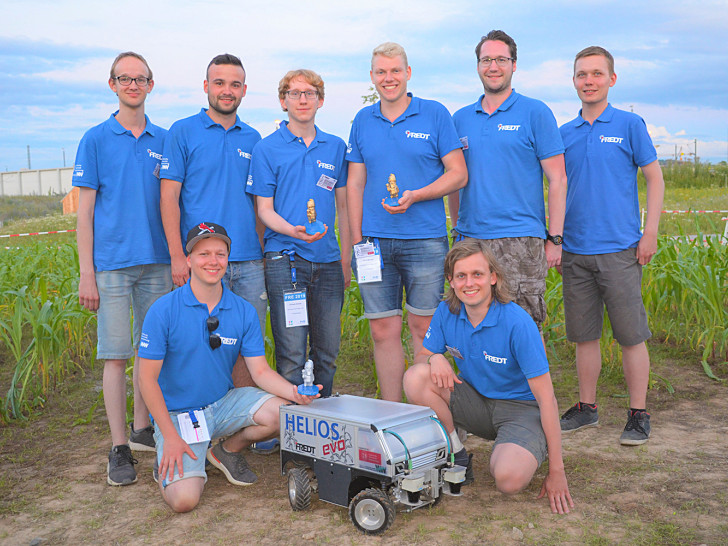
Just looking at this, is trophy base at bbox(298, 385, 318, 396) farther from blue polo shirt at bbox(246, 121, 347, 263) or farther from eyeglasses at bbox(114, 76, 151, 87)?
eyeglasses at bbox(114, 76, 151, 87)

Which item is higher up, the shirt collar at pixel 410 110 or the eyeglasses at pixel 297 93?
the eyeglasses at pixel 297 93

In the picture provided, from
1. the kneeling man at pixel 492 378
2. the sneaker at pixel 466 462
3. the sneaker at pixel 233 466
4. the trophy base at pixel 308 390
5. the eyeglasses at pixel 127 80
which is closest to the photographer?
the kneeling man at pixel 492 378

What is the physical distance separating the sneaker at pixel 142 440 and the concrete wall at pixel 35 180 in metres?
38.7

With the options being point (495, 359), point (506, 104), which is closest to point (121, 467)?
point (495, 359)

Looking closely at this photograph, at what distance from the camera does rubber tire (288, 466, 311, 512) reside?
10.1 ft

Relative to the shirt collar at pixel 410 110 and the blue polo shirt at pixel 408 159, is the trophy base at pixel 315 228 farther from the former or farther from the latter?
the shirt collar at pixel 410 110

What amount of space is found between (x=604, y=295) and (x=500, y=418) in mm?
1153

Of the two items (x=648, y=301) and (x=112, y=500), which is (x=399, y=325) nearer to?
(x=112, y=500)

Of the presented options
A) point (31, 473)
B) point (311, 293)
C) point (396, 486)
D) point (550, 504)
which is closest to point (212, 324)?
point (311, 293)

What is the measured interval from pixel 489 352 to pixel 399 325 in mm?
708

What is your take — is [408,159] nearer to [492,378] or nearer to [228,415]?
[492,378]

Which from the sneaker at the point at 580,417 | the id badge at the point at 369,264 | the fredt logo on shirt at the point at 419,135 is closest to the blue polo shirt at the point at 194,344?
the id badge at the point at 369,264

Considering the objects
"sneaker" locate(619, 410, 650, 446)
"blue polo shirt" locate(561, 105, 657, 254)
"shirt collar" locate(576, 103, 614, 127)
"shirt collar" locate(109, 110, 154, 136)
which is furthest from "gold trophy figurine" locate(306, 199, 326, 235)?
"sneaker" locate(619, 410, 650, 446)

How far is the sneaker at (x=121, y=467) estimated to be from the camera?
349cm
